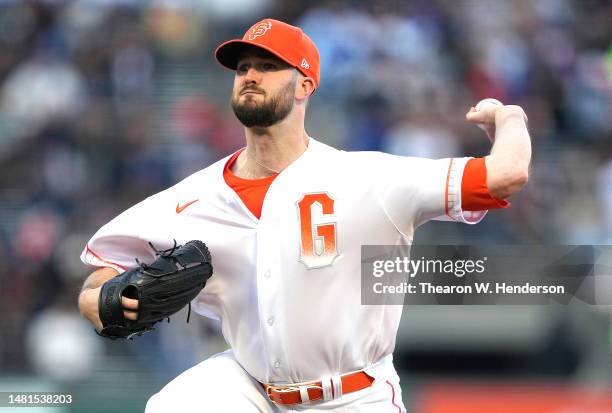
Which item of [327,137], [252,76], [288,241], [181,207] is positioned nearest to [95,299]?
[181,207]

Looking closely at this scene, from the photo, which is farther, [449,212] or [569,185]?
[569,185]

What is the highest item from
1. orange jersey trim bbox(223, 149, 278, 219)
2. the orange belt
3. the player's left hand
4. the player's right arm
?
the player's left hand

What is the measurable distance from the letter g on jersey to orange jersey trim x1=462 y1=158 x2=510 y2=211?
52cm

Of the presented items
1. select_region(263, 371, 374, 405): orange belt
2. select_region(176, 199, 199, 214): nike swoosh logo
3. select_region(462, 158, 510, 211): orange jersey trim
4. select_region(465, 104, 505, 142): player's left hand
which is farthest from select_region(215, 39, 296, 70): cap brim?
select_region(263, 371, 374, 405): orange belt

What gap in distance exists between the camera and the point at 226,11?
10859mm

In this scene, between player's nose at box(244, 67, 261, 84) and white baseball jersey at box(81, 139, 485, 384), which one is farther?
player's nose at box(244, 67, 261, 84)

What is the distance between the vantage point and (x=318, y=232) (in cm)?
403

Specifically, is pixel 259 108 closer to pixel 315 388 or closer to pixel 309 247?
pixel 309 247

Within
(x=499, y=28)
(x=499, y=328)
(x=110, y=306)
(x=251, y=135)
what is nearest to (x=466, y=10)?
(x=499, y=28)

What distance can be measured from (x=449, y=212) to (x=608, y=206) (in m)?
5.68

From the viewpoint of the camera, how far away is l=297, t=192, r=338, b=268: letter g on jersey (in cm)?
402

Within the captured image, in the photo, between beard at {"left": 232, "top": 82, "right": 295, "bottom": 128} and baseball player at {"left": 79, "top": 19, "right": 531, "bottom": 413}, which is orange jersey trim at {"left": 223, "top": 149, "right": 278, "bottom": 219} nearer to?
baseball player at {"left": 79, "top": 19, "right": 531, "bottom": 413}

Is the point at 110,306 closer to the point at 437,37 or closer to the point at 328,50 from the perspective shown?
the point at 328,50

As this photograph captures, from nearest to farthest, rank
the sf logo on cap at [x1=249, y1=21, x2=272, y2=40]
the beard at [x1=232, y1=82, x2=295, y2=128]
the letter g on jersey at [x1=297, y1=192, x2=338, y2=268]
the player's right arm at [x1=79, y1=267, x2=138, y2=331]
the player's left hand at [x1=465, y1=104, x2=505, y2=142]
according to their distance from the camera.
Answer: the player's right arm at [x1=79, y1=267, x2=138, y2=331]
the player's left hand at [x1=465, y1=104, x2=505, y2=142]
the letter g on jersey at [x1=297, y1=192, x2=338, y2=268]
the beard at [x1=232, y1=82, x2=295, y2=128]
the sf logo on cap at [x1=249, y1=21, x2=272, y2=40]
